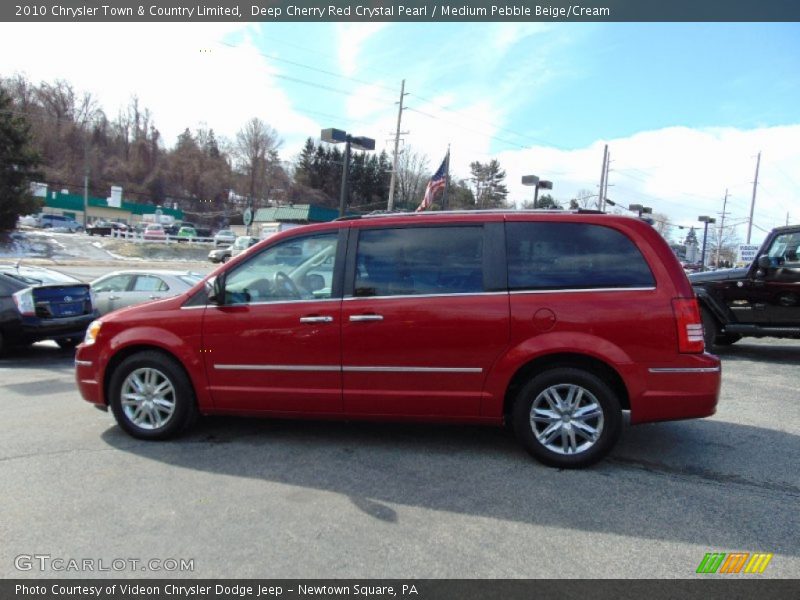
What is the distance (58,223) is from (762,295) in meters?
73.7

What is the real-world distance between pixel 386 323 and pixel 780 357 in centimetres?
871

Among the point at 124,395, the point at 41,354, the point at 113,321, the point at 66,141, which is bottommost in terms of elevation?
the point at 41,354

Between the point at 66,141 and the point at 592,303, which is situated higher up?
the point at 66,141

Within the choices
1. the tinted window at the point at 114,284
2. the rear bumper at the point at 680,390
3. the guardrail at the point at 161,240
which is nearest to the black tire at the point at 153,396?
the rear bumper at the point at 680,390

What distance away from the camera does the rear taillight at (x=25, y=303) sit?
8703mm

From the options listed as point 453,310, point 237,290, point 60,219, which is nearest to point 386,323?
point 453,310

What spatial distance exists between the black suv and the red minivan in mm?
6012

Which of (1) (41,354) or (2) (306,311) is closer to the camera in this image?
(2) (306,311)

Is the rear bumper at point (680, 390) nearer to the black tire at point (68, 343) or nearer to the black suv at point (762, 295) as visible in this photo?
the black suv at point (762, 295)

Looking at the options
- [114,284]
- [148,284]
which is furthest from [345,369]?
[114,284]

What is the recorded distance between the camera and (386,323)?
4.27 metres

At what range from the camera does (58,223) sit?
6512 centimetres

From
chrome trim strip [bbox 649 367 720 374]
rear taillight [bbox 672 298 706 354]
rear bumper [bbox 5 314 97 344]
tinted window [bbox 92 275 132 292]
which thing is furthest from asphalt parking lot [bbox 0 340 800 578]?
tinted window [bbox 92 275 132 292]

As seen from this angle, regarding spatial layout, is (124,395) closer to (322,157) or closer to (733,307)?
(733,307)
